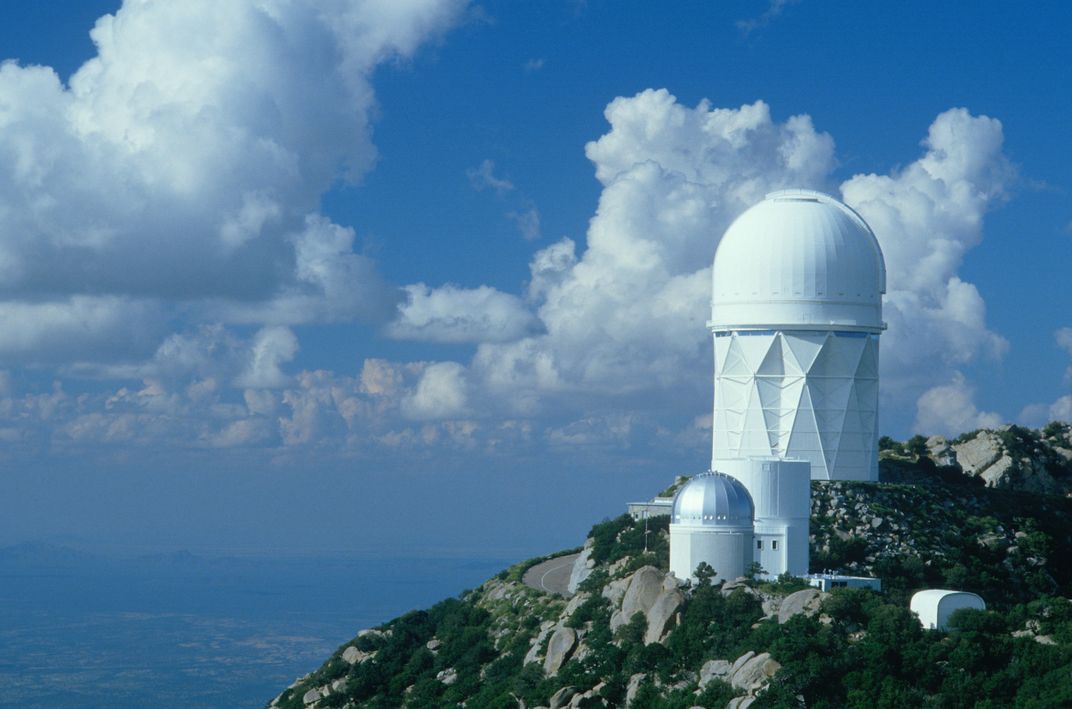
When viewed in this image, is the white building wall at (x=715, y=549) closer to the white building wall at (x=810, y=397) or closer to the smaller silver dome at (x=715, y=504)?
the smaller silver dome at (x=715, y=504)

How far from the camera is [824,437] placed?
8150 cm

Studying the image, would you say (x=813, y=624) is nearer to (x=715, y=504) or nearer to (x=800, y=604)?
(x=800, y=604)

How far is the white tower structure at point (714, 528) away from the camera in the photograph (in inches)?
2694

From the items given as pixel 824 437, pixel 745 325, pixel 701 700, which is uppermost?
pixel 745 325

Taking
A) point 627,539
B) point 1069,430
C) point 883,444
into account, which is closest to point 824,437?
point 627,539

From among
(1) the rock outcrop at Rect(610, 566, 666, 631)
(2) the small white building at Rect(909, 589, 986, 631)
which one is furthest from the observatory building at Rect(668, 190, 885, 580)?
(2) the small white building at Rect(909, 589, 986, 631)

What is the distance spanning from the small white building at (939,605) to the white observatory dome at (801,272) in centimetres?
1913

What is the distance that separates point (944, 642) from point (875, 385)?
74.4 ft

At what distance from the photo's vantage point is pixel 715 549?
225ft

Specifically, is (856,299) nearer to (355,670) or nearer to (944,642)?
(944,642)

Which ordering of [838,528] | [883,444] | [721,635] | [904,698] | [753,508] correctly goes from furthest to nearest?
[883,444] → [838,528] → [753,508] → [721,635] → [904,698]

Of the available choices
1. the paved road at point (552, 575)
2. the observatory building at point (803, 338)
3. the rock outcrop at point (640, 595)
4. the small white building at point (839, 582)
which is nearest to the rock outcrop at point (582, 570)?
the paved road at point (552, 575)

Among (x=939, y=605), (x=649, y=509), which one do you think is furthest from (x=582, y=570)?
(x=939, y=605)

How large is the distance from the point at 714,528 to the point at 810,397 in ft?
49.4
